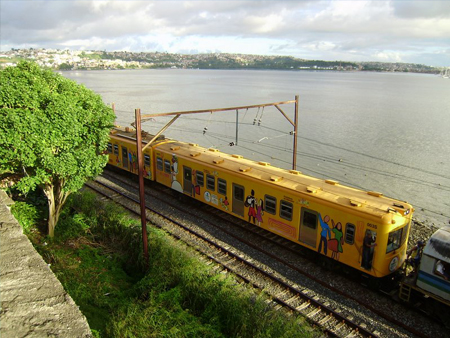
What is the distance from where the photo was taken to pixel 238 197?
15.8 metres

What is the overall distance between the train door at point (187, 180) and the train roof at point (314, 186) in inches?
27.3

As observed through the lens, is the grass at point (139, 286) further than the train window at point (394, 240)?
No

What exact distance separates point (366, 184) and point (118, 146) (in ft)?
65.5

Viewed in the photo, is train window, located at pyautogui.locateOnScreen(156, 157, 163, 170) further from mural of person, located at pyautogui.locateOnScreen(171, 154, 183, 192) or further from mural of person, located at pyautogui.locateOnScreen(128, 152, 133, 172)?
mural of person, located at pyautogui.locateOnScreen(128, 152, 133, 172)

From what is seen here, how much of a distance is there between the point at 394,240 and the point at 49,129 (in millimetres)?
11835

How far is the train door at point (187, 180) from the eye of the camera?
59.9 feet

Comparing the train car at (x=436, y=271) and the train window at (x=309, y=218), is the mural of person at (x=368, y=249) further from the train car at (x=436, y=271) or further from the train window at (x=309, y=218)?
the train window at (x=309, y=218)

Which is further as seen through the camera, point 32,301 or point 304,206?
point 304,206

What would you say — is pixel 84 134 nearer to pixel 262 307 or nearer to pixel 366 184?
pixel 262 307

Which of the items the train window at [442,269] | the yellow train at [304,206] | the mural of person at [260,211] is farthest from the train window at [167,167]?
the train window at [442,269]

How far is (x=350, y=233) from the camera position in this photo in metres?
11.9

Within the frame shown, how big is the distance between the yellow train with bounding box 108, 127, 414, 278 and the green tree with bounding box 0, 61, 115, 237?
511 cm

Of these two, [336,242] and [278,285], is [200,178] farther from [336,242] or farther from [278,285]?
[336,242]

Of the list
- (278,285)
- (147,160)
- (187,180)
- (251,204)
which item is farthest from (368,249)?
(147,160)
